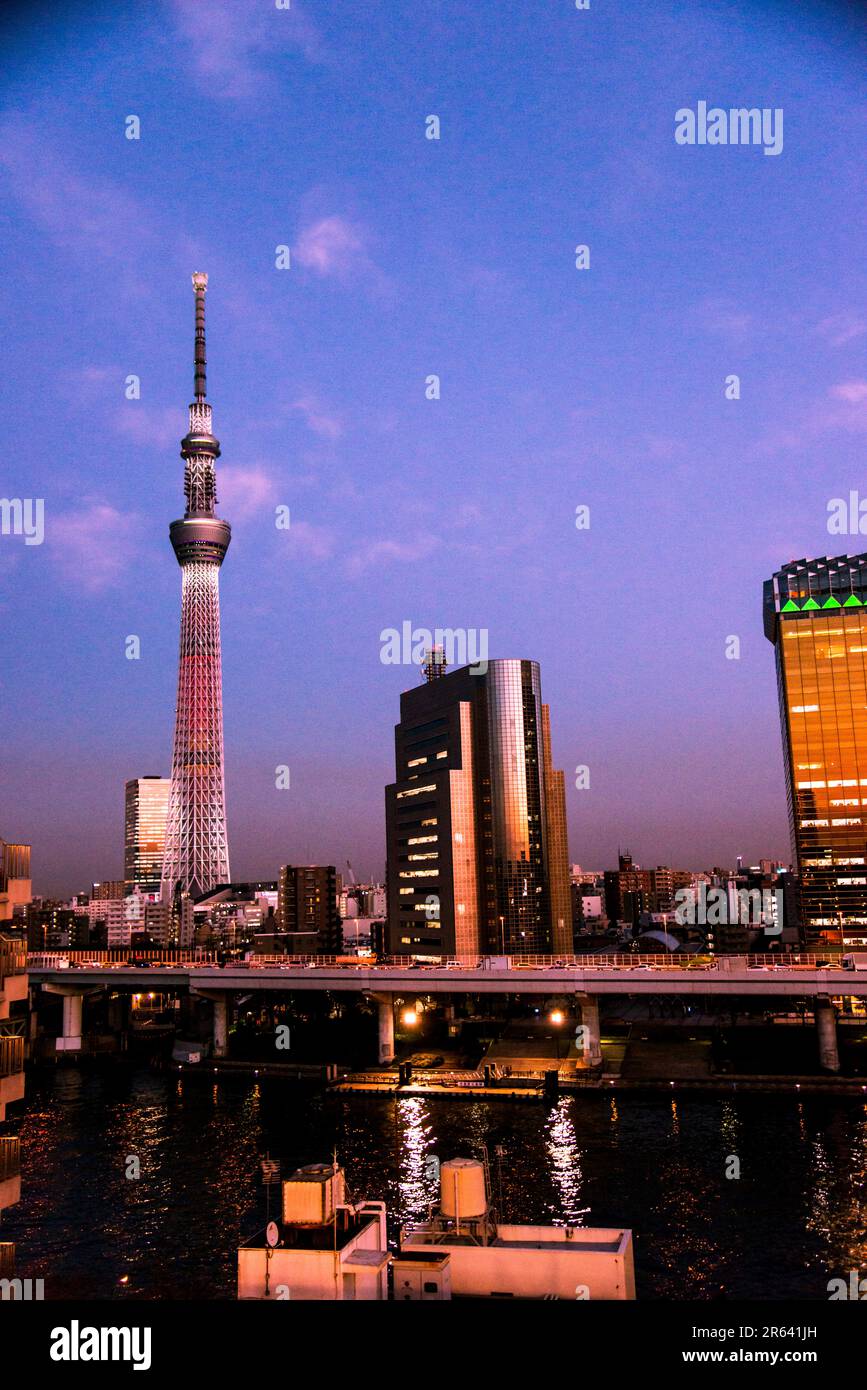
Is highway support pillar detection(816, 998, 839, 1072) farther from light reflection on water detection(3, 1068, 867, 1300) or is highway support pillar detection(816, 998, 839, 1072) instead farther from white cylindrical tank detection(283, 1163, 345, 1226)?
white cylindrical tank detection(283, 1163, 345, 1226)

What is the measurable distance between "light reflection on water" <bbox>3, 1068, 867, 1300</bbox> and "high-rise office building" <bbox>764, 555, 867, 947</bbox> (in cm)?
Answer: 10655

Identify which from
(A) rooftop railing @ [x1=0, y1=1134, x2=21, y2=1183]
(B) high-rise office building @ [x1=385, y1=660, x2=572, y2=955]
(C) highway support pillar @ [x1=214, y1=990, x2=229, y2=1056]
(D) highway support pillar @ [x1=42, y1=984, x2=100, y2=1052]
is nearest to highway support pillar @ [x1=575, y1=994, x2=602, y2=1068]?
(C) highway support pillar @ [x1=214, y1=990, x2=229, y2=1056]

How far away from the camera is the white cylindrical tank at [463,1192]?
28047 millimetres

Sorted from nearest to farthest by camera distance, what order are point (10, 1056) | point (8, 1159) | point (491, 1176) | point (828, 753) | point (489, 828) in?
1. point (8, 1159)
2. point (10, 1056)
3. point (491, 1176)
4. point (489, 828)
5. point (828, 753)

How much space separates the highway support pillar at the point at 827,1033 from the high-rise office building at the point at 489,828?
61240 mm

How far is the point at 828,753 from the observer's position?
16712 cm

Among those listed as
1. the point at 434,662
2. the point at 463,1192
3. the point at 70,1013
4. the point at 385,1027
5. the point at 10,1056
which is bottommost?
the point at 385,1027

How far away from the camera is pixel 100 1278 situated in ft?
122

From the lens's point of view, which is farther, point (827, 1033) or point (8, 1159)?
point (827, 1033)

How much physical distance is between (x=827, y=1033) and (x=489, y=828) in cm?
6674

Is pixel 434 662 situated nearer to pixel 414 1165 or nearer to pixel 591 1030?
pixel 591 1030

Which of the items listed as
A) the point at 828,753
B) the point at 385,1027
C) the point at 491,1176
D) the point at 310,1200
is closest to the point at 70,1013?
the point at 385,1027
